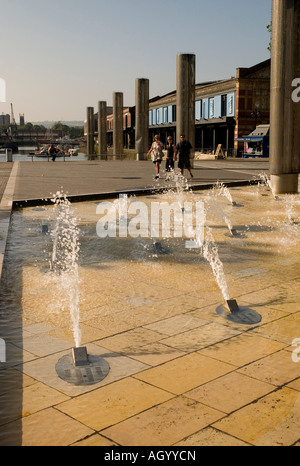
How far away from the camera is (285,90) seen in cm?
1497

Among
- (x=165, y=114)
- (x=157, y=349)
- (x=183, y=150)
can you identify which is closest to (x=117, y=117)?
(x=165, y=114)

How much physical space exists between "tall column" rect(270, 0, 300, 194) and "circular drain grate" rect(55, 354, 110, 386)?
12333 millimetres

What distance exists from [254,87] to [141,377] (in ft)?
142

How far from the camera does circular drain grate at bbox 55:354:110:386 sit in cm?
404

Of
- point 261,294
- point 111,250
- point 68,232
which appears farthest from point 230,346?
point 68,232

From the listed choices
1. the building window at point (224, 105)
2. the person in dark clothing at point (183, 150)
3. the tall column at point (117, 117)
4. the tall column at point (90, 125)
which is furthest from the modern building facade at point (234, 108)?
the person in dark clothing at point (183, 150)

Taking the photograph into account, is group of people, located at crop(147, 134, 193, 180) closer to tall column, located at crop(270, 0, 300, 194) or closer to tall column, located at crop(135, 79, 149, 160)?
tall column, located at crop(270, 0, 300, 194)

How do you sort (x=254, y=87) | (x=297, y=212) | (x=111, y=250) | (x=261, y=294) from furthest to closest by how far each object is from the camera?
(x=254, y=87) < (x=297, y=212) < (x=111, y=250) < (x=261, y=294)

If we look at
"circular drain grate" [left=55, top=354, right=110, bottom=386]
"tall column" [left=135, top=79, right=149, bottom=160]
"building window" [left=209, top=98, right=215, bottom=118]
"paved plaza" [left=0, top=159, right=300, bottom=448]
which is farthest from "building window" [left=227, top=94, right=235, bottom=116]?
"circular drain grate" [left=55, top=354, right=110, bottom=386]

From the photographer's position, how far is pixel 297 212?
12.4 metres

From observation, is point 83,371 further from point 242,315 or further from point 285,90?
point 285,90
